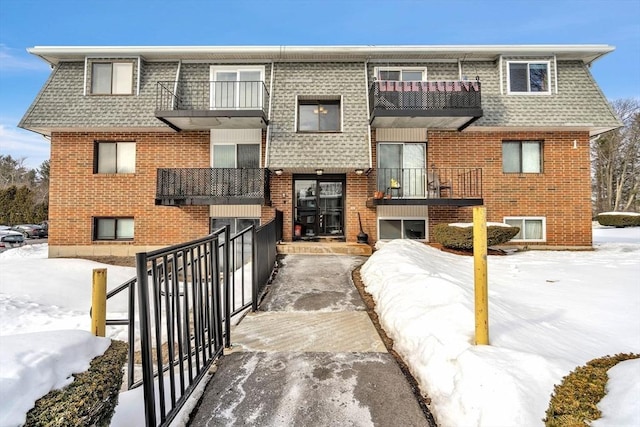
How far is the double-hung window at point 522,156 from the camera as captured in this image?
470 inches

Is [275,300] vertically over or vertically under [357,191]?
under

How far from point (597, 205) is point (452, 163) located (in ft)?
118

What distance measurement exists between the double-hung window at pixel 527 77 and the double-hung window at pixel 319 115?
6656 mm

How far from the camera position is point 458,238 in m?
10.1

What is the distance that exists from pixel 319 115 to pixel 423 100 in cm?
380

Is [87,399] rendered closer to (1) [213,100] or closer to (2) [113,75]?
(1) [213,100]

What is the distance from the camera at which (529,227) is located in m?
11.8

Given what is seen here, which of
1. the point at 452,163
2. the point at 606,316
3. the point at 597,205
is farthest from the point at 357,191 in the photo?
the point at 597,205

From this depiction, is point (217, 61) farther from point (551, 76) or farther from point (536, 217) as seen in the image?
point (536, 217)

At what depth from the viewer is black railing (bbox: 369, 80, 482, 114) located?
10.7 m

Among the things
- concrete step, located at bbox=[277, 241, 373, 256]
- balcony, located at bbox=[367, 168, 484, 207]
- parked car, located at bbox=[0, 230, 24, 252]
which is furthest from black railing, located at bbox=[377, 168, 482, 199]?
parked car, located at bbox=[0, 230, 24, 252]

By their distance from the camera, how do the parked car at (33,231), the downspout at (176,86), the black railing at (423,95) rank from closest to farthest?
the black railing at (423,95) < the downspout at (176,86) < the parked car at (33,231)

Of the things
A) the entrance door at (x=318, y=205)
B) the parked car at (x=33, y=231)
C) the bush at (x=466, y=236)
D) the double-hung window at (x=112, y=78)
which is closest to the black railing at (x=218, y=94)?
the double-hung window at (x=112, y=78)

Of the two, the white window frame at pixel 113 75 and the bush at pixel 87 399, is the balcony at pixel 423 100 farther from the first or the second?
the bush at pixel 87 399
